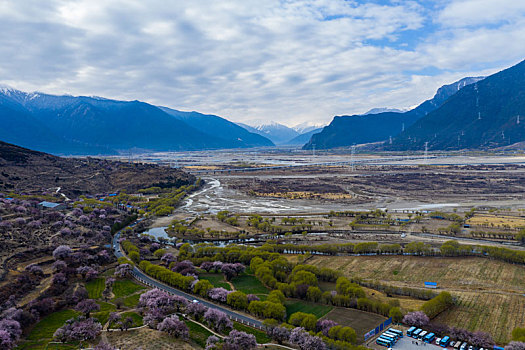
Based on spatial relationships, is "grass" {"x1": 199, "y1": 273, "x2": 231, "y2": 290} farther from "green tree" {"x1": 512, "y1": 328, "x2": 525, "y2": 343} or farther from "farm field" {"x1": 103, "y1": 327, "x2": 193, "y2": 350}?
"green tree" {"x1": 512, "y1": 328, "x2": 525, "y2": 343}

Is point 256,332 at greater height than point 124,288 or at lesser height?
lesser

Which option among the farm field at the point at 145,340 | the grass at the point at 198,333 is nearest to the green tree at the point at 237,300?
the grass at the point at 198,333

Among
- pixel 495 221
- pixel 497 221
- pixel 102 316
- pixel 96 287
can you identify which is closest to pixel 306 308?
pixel 102 316

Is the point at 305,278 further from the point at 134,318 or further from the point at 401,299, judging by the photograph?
the point at 134,318

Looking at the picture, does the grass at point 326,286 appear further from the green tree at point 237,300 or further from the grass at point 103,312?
the grass at point 103,312

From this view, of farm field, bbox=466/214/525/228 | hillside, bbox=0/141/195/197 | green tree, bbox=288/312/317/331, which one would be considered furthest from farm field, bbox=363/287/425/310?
hillside, bbox=0/141/195/197

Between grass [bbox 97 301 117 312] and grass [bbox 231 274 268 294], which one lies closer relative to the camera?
grass [bbox 97 301 117 312]
